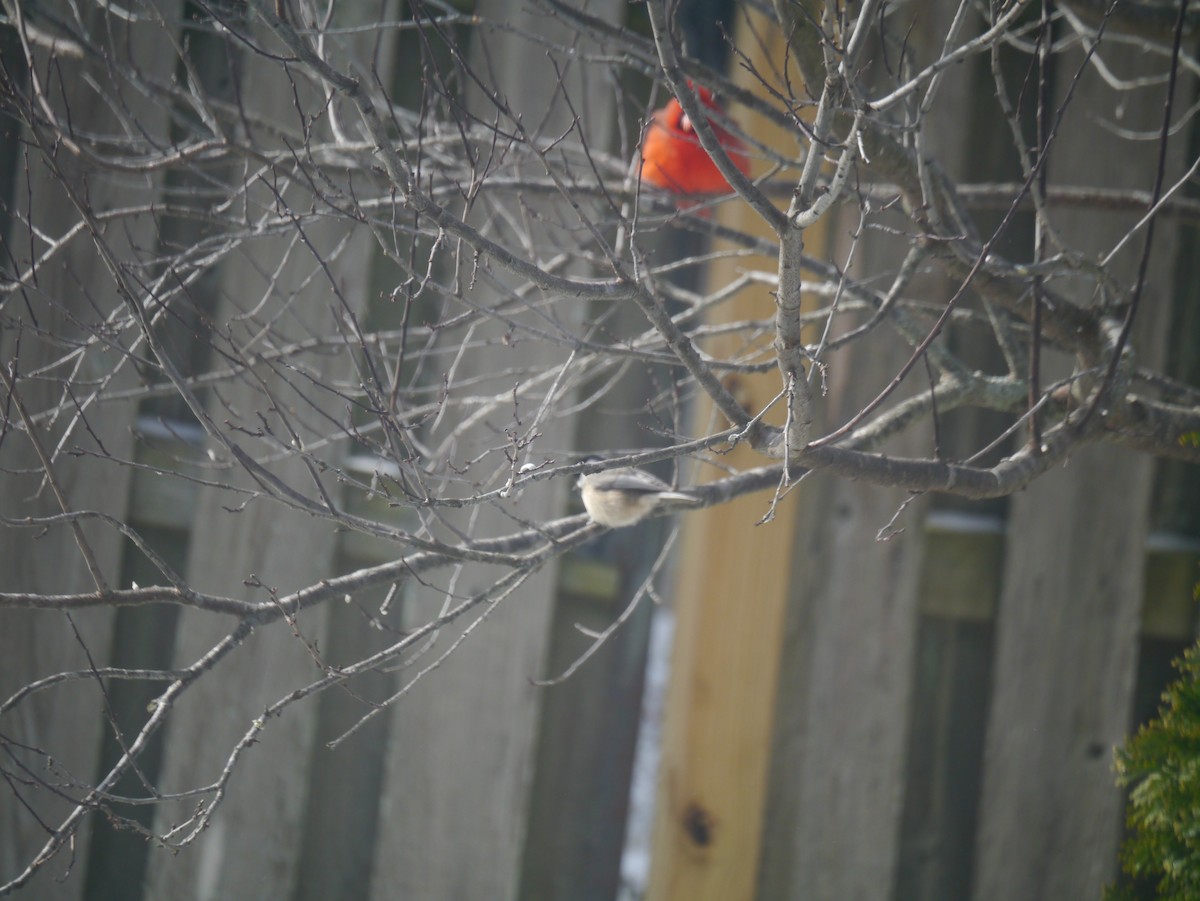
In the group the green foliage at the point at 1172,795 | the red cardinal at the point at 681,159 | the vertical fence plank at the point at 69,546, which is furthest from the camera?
the vertical fence plank at the point at 69,546

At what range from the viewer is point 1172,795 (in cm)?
166

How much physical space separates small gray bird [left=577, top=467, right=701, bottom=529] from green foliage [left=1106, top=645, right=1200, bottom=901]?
886 mm

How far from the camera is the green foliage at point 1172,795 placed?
163 cm

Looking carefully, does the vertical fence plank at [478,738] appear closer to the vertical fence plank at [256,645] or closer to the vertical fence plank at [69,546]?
the vertical fence plank at [256,645]

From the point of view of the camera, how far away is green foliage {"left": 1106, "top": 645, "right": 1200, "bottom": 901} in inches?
64.2

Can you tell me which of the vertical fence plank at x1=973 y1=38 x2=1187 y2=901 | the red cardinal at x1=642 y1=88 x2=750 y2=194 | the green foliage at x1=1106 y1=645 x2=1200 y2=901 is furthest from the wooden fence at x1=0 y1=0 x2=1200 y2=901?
the green foliage at x1=1106 y1=645 x2=1200 y2=901

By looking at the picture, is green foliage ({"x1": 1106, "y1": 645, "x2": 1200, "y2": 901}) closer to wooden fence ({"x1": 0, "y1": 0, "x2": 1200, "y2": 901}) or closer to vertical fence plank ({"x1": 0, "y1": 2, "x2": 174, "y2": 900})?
wooden fence ({"x1": 0, "y1": 0, "x2": 1200, "y2": 901})

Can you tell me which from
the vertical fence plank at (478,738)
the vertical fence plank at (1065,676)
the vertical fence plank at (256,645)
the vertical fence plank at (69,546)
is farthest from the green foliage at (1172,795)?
the vertical fence plank at (69,546)

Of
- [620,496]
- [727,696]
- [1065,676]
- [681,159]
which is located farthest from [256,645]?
[1065,676]

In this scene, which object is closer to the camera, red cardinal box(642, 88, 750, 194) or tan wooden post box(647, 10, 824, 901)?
red cardinal box(642, 88, 750, 194)

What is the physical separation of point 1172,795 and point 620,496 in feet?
3.26

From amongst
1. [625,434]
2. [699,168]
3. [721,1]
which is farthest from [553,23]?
[625,434]

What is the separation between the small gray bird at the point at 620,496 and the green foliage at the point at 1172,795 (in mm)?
886

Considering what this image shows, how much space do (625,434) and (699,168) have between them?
715 millimetres
